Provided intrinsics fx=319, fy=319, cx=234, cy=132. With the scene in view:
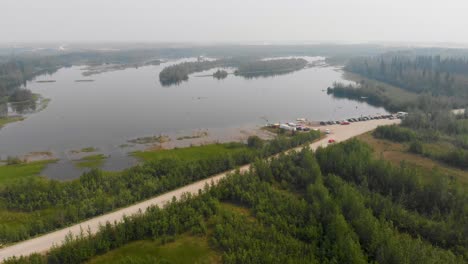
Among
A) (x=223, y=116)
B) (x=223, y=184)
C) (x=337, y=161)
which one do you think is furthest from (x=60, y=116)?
(x=337, y=161)

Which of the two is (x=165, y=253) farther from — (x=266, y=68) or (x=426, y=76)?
(x=266, y=68)

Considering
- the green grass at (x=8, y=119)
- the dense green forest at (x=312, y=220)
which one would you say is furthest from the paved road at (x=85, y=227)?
the green grass at (x=8, y=119)

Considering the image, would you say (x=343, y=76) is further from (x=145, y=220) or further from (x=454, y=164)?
(x=145, y=220)

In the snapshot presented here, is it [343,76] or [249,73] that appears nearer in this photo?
[343,76]

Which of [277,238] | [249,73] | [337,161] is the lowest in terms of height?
[277,238]

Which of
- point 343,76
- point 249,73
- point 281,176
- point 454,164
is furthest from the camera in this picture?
point 249,73

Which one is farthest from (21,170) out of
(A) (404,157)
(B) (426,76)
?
(B) (426,76)

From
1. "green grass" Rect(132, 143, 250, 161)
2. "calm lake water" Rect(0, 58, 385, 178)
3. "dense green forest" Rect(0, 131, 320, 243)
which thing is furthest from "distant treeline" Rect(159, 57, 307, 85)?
"dense green forest" Rect(0, 131, 320, 243)
